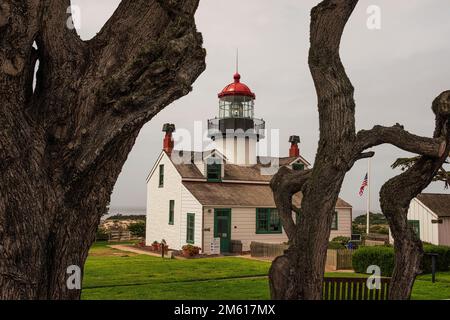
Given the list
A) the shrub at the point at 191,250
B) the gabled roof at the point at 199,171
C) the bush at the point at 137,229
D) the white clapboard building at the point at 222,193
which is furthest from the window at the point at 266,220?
the bush at the point at 137,229

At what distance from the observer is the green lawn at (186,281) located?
481 inches

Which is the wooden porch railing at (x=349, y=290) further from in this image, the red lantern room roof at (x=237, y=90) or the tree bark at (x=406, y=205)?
the red lantern room roof at (x=237, y=90)

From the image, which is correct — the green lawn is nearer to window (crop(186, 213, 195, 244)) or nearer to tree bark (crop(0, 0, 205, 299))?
window (crop(186, 213, 195, 244))

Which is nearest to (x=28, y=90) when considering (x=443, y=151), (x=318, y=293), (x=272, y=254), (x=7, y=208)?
(x=7, y=208)

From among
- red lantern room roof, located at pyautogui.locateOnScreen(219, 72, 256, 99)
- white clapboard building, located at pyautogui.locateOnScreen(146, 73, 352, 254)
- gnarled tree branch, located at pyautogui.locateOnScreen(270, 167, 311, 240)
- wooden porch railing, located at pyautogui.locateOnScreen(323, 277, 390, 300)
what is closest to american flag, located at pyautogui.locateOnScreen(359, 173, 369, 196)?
white clapboard building, located at pyautogui.locateOnScreen(146, 73, 352, 254)

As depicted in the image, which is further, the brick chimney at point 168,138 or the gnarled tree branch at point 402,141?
the brick chimney at point 168,138

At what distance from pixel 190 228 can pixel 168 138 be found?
6.83 meters

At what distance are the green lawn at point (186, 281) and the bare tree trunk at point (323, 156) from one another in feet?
19.3

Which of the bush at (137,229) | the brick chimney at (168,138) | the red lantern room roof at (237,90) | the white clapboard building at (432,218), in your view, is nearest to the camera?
the white clapboard building at (432,218)

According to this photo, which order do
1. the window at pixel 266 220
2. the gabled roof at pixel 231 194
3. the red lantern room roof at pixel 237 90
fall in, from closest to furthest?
the gabled roof at pixel 231 194 → the window at pixel 266 220 → the red lantern room roof at pixel 237 90

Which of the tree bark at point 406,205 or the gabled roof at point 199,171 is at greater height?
the gabled roof at point 199,171

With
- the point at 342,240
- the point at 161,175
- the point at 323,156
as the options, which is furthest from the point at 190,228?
the point at 323,156

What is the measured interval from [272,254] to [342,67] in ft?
63.2

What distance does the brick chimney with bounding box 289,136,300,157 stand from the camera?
35688mm
